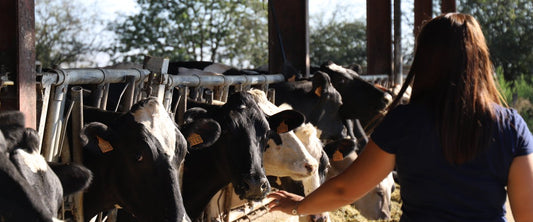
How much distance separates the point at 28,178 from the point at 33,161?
135 millimetres

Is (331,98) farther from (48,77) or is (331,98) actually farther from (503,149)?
(503,149)

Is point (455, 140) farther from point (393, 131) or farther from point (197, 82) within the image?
point (197, 82)

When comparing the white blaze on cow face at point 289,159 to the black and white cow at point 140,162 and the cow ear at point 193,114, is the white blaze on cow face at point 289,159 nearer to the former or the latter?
the cow ear at point 193,114

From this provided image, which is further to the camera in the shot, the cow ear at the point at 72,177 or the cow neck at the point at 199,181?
the cow neck at the point at 199,181

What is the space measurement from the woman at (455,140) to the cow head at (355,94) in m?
5.22

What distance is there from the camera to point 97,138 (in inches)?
139

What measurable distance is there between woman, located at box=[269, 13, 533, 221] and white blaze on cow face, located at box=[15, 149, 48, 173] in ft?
3.87

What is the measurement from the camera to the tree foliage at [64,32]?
63.1ft

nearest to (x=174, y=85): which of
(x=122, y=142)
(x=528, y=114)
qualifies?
(x=122, y=142)

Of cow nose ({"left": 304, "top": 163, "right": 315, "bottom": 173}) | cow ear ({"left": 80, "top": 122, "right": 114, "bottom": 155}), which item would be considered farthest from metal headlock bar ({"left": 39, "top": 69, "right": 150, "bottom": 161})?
cow nose ({"left": 304, "top": 163, "right": 315, "bottom": 173})

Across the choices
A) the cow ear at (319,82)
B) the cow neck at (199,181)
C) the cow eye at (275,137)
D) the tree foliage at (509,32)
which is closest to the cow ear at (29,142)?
the cow neck at (199,181)

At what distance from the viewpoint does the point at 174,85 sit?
4.68m

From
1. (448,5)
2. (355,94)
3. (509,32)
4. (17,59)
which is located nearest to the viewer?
(17,59)

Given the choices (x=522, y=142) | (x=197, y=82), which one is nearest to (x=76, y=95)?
(x=197, y=82)
